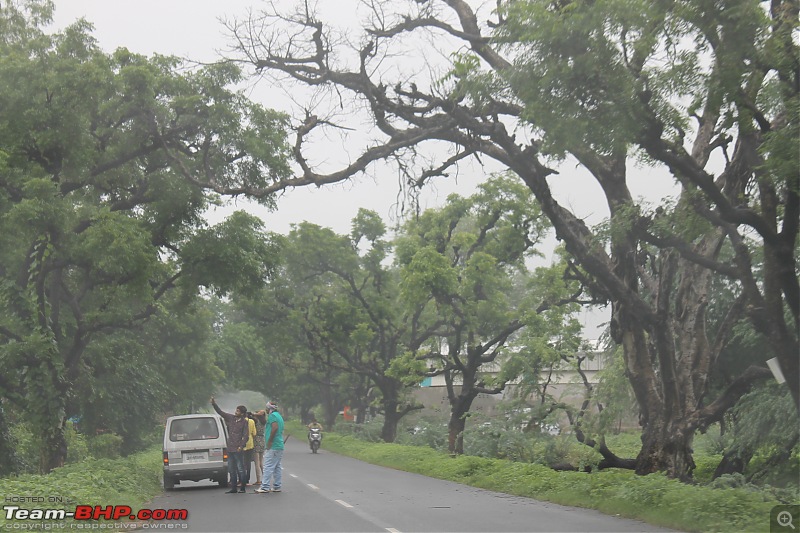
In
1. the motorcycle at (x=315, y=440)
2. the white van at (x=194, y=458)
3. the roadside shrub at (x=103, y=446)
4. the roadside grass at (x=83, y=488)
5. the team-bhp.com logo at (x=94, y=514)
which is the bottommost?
the team-bhp.com logo at (x=94, y=514)

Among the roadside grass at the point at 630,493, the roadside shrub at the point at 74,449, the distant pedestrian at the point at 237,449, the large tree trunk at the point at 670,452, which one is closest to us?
the roadside grass at the point at 630,493

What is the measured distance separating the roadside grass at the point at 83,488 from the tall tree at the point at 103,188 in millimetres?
2451

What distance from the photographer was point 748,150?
14281 mm

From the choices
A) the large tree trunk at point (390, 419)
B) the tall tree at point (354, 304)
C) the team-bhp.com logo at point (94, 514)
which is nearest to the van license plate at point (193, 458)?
the team-bhp.com logo at point (94, 514)

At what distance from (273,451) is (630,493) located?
7.08 m

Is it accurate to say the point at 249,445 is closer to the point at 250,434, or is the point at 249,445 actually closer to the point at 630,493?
the point at 250,434

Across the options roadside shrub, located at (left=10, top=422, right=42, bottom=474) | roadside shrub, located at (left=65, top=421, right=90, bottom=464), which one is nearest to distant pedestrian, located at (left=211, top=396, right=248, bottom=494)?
roadside shrub, located at (left=10, top=422, right=42, bottom=474)

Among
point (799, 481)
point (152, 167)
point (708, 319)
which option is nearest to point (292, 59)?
point (152, 167)

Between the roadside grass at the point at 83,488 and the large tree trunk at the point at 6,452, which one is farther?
the large tree trunk at the point at 6,452

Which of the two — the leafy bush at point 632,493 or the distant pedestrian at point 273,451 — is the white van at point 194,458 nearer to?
the distant pedestrian at point 273,451

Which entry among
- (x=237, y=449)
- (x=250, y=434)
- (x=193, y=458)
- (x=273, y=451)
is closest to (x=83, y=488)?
(x=273, y=451)

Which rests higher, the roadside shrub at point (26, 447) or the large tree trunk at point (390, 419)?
the large tree trunk at point (390, 419)

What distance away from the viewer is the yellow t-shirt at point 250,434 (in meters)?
18.9

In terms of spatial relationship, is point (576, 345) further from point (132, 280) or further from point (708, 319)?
point (132, 280)
